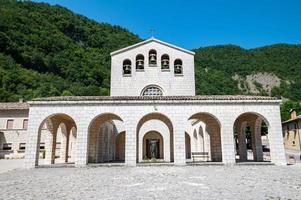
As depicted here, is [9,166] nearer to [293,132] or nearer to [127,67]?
[127,67]

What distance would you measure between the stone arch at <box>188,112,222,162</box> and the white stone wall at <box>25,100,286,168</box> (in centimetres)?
80

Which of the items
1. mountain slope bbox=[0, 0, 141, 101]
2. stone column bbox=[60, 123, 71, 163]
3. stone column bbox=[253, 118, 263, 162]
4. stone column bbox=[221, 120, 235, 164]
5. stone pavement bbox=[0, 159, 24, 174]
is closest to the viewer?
stone pavement bbox=[0, 159, 24, 174]

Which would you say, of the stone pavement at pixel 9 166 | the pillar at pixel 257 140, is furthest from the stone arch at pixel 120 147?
the pillar at pixel 257 140

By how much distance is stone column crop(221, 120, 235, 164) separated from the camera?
15.1m

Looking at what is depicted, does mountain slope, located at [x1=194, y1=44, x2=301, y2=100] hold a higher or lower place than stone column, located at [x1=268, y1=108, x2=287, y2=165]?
higher

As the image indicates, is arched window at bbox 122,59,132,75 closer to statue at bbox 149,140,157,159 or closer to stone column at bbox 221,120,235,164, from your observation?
statue at bbox 149,140,157,159

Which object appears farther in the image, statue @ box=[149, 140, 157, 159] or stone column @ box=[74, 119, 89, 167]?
statue @ box=[149, 140, 157, 159]

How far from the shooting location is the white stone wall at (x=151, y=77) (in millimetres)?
22344

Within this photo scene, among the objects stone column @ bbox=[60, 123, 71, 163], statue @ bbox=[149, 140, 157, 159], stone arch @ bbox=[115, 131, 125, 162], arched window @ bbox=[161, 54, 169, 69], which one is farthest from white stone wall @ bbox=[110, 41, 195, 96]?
statue @ bbox=[149, 140, 157, 159]

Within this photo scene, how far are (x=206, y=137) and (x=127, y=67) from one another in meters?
10.1

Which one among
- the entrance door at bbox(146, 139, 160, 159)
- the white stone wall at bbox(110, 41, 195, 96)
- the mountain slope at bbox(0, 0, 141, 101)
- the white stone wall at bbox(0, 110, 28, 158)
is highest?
the mountain slope at bbox(0, 0, 141, 101)

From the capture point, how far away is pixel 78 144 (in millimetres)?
14977

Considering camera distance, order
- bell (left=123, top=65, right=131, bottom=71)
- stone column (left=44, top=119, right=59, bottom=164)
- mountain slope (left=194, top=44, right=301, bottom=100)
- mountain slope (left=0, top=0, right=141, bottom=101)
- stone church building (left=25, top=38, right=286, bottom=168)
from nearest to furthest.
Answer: stone church building (left=25, top=38, right=286, bottom=168)
stone column (left=44, top=119, right=59, bottom=164)
bell (left=123, top=65, right=131, bottom=71)
mountain slope (left=0, top=0, right=141, bottom=101)
mountain slope (left=194, top=44, right=301, bottom=100)

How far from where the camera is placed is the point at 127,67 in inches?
899
